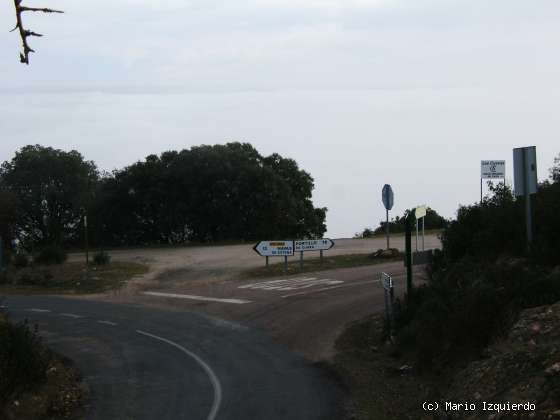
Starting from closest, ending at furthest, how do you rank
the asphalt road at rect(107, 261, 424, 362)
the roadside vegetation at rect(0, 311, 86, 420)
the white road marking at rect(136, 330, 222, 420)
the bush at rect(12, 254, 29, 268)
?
the white road marking at rect(136, 330, 222, 420) < the roadside vegetation at rect(0, 311, 86, 420) < the asphalt road at rect(107, 261, 424, 362) < the bush at rect(12, 254, 29, 268)

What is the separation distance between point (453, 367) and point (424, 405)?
4.51 feet

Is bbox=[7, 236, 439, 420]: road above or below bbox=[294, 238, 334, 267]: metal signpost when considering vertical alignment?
below

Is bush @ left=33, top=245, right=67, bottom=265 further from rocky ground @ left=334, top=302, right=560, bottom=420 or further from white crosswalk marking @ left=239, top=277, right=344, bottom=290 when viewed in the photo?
rocky ground @ left=334, top=302, right=560, bottom=420

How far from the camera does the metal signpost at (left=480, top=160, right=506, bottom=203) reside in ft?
66.8

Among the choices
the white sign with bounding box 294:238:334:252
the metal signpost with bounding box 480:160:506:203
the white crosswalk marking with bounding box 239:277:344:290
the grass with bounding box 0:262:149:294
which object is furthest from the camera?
the white sign with bounding box 294:238:334:252

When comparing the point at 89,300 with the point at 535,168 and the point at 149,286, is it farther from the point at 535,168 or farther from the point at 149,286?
the point at 535,168

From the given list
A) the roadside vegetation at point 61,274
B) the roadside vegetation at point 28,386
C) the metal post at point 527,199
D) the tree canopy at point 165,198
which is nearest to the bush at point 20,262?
the roadside vegetation at point 61,274

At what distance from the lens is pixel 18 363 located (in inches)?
445

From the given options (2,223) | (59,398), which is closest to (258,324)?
(59,398)

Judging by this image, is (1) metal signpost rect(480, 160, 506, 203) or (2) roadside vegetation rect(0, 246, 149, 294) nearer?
(1) metal signpost rect(480, 160, 506, 203)

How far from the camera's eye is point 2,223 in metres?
43.5

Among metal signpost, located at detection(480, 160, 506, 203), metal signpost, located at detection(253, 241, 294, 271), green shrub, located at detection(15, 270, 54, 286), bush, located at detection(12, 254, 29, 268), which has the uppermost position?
metal signpost, located at detection(480, 160, 506, 203)

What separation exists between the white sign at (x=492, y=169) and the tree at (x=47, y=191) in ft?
117

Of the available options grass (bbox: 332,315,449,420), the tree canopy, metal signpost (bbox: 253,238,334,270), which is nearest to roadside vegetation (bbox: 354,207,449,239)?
the tree canopy
